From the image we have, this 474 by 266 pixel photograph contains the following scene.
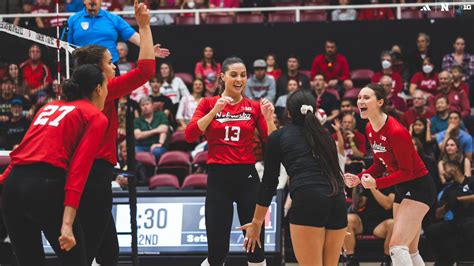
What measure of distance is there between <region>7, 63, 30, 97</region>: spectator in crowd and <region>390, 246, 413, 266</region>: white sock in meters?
7.29

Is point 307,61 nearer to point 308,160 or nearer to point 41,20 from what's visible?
point 41,20

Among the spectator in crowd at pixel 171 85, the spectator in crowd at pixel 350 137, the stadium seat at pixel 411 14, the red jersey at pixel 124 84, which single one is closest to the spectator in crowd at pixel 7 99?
the spectator in crowd at pixel 171 85

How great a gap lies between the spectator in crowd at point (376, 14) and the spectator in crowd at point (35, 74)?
250 inches

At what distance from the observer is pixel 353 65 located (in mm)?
18297

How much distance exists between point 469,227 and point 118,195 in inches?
183

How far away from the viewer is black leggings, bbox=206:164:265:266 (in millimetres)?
8648

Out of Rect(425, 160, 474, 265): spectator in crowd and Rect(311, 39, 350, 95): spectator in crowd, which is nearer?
Rect(425, 160, 474, 265): spectator in crowd

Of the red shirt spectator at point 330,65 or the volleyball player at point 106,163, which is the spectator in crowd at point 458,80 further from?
the volleyball player at point 106,163

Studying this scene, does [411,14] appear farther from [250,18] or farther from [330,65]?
[250,18]

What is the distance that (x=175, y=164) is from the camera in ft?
47.9

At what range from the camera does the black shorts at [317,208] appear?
714 cm

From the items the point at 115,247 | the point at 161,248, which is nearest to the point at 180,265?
the point at 161,248

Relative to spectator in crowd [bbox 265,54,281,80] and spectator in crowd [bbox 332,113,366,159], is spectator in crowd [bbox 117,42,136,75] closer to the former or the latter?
spectator in crowd [bbox 265,54,281,80]

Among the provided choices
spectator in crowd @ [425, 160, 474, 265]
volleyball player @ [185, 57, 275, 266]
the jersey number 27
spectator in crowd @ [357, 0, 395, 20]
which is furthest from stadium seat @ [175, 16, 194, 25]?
the jersey number 27
